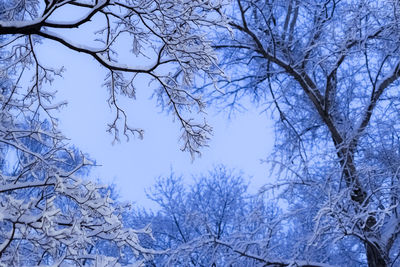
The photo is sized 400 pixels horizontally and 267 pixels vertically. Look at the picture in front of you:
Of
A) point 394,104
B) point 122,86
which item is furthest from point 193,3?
point 394,104

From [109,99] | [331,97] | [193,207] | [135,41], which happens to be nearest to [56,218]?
[109,99]

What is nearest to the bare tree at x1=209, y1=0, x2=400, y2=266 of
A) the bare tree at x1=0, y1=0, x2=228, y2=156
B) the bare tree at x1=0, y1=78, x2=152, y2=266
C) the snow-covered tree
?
the bare tree at x1=0, y1=0, x2=228, y2=156

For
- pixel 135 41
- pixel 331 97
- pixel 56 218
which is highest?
pixel 331 97

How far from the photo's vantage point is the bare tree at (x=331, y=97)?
6.63 meters

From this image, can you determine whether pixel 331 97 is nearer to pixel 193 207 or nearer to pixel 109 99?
pixel 109 99

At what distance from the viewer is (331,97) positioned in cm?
826

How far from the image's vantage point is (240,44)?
333 inches

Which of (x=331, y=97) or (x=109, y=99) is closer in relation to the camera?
(x=109, y=99)

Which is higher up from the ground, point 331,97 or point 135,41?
point 331,97

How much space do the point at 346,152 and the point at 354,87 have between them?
1.55 metres

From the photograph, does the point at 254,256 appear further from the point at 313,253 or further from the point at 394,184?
the point at 394,184

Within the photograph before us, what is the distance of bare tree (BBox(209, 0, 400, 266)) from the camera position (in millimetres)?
6633

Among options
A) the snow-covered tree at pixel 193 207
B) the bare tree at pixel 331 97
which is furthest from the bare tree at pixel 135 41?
the snow-covered tree at pixel 193 207

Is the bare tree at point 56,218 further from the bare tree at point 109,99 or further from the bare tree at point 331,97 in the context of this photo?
the bare tree at point 331,97
